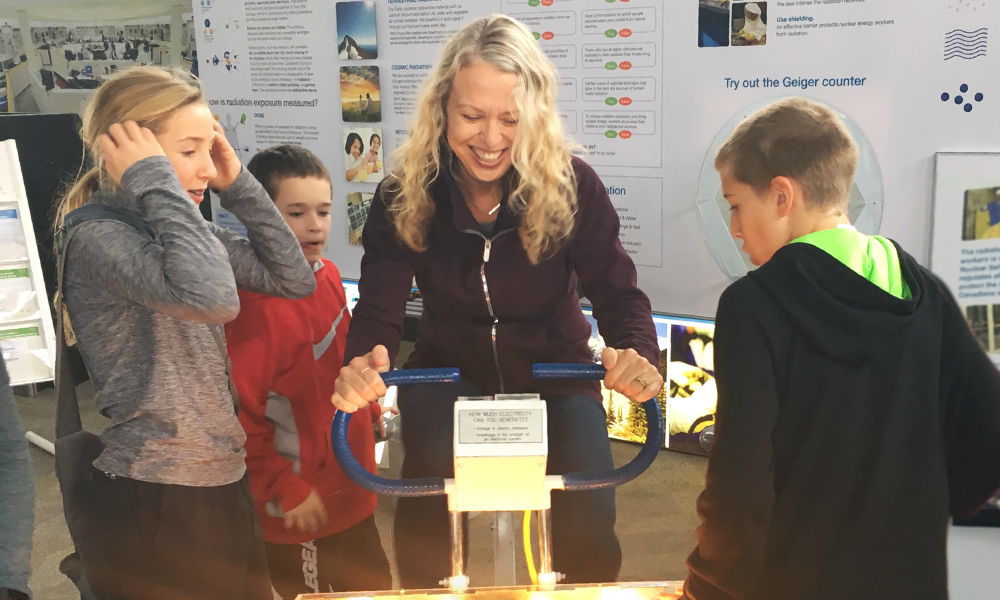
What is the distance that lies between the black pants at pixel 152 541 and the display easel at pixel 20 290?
239 centimetres

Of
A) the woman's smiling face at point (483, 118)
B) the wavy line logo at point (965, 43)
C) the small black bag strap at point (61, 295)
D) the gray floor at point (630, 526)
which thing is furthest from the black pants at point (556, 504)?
the wavy line logo at point (965, 43)

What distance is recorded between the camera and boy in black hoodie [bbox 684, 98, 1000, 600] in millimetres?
1240

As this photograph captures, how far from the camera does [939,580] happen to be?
4.35 feet

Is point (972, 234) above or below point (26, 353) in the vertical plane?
above

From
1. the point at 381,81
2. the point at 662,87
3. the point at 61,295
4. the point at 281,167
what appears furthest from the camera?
the point at 381,81

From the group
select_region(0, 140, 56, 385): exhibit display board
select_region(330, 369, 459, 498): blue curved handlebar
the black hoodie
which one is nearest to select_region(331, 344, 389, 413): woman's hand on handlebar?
select_region(330, 369, 459, 498): blue curved handlebar

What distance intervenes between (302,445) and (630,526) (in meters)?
1.58

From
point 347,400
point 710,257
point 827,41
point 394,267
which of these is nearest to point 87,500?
point 347,400

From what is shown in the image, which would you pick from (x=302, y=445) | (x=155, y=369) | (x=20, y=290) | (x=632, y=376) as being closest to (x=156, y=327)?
(x=155, y=369)

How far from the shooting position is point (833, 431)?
125 centimetres

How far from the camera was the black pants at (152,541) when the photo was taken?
154 cm

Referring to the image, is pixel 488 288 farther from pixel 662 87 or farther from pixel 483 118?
pixel 662 87

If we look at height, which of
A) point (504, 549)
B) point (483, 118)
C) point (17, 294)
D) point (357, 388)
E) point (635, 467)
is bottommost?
point (504, 549)

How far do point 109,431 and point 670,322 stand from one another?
2.23 m
